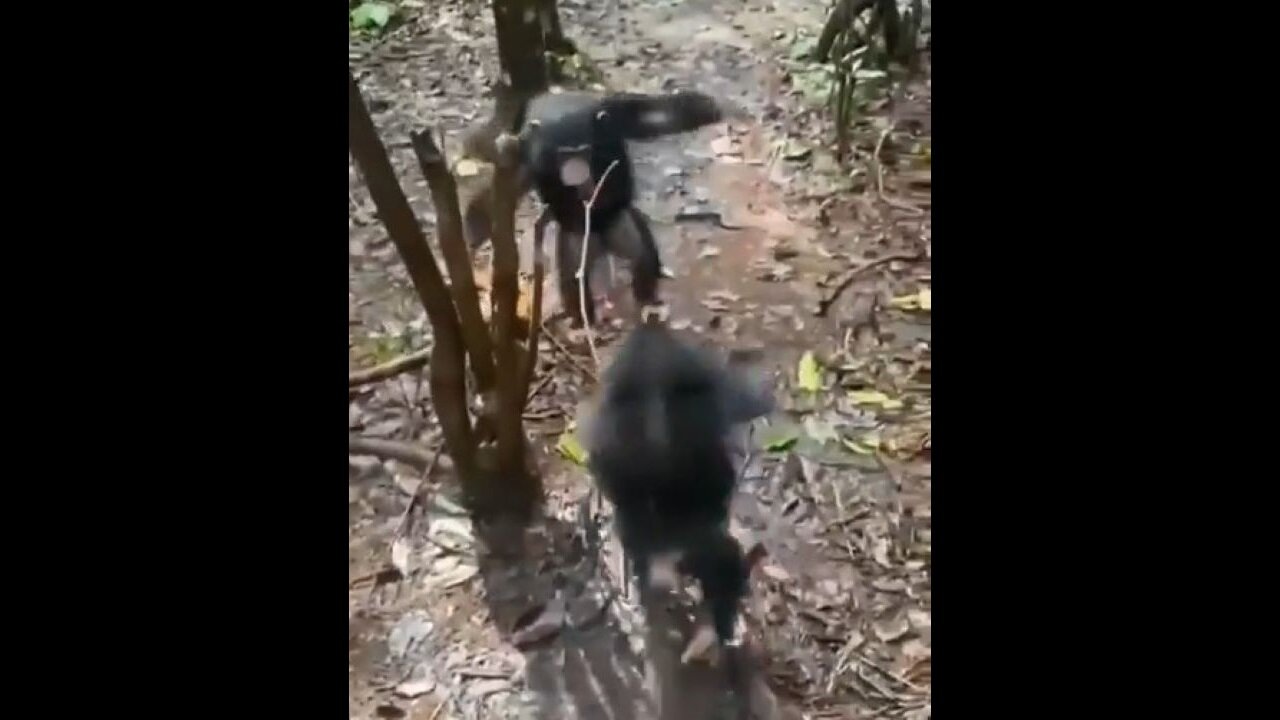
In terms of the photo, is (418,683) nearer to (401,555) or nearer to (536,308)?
(401,555)

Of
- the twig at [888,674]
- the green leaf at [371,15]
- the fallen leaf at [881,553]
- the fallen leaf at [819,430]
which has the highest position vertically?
the green leaf at [371,15]

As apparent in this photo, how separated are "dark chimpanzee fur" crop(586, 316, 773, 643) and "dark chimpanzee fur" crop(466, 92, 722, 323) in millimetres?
70

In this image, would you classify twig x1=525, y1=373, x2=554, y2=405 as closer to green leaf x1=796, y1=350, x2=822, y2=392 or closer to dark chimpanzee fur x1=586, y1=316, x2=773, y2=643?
dark chimpanzee fur x1=586, y1=316, x2=773, y2=643

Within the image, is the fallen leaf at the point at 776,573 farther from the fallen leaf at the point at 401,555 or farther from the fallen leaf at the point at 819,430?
the fallen leaf at the point at 401,555

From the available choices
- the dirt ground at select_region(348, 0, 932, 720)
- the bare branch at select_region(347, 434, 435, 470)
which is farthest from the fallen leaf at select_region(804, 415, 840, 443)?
the bare branch at select_region(347, 434, 435, 470)

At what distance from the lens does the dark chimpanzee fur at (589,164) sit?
1.15 metres

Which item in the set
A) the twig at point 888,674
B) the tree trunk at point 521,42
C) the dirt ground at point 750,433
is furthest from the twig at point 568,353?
the twig at point 888,674

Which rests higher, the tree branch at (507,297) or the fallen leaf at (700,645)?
the tree branch at (507,297)

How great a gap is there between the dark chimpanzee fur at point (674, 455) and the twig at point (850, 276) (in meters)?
0.10

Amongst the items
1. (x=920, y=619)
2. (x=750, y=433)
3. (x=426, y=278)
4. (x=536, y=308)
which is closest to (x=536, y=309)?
(x=536, y=308)
